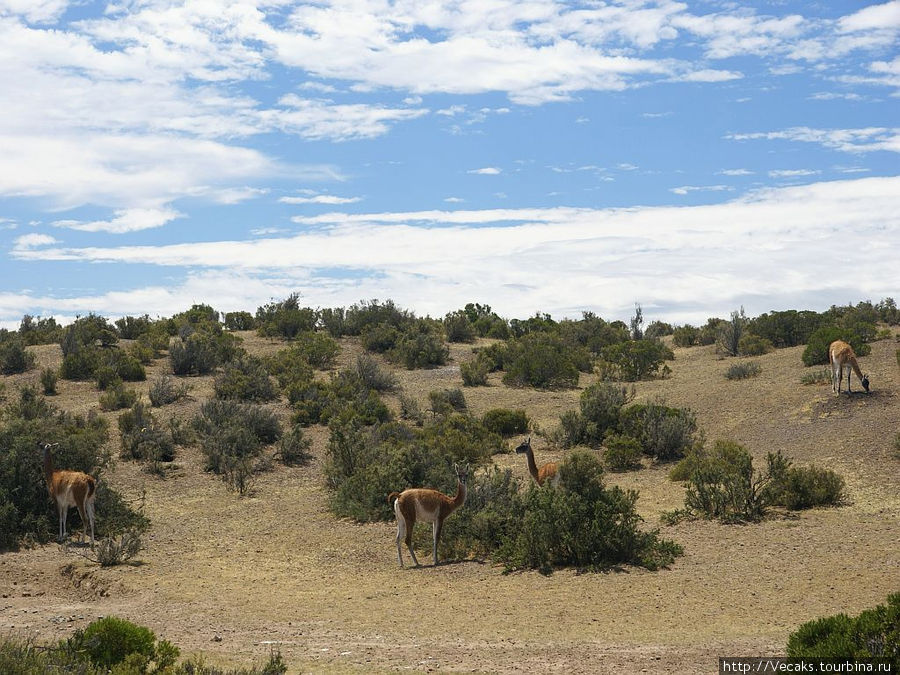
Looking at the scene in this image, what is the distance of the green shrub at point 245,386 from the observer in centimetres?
2878

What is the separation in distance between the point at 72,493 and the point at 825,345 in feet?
72.1

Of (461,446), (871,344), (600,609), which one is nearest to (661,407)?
(461,446)

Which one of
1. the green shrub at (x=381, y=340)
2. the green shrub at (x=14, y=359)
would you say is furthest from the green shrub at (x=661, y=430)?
the green shrub at (x=14, y=359)

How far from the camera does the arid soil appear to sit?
936 cm

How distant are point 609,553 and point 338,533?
556cm

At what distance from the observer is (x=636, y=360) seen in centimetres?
3359

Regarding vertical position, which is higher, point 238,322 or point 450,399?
point 238,322

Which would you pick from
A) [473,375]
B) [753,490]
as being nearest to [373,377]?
[473,375]

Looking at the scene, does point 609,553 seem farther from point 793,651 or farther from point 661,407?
point 661,407

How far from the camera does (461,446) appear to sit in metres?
22.3

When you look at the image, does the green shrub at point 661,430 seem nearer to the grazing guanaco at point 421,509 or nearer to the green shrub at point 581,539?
the green shrub at point 581,539

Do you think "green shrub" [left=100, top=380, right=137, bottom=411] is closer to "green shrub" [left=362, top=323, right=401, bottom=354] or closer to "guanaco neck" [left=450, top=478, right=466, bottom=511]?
"green shrub" [left=362, top=323, right=401, bottom=354]

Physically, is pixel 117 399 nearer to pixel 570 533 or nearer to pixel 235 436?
pixel 235 436

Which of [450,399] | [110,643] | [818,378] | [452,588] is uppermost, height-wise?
[818,378]
